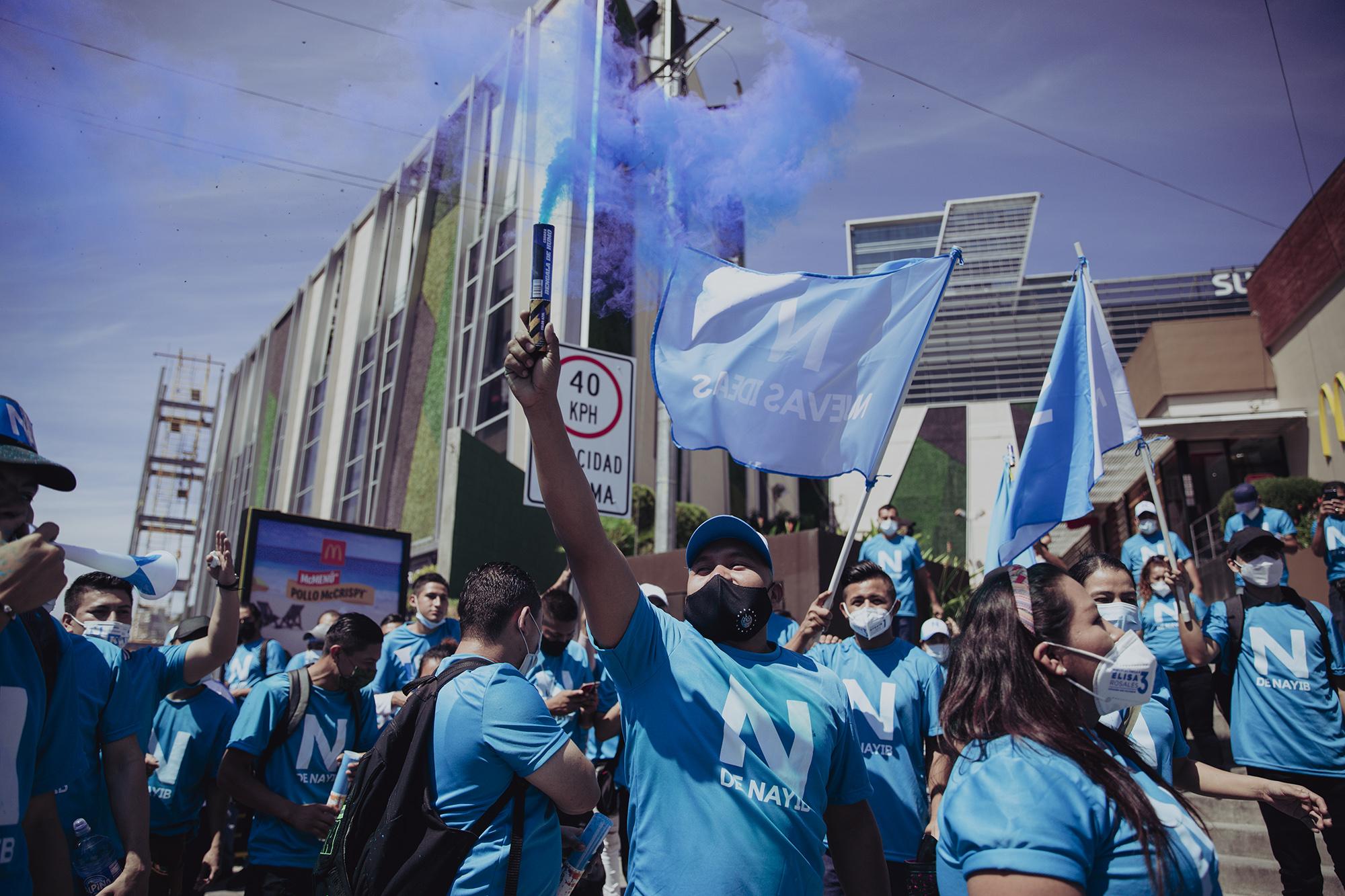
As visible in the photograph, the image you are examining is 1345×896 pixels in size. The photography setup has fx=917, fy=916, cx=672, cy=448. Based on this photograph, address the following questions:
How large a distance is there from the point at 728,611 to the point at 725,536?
257mm

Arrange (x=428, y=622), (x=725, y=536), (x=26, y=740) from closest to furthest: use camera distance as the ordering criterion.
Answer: (x=26, y=740) → (x=725, y=536) → (x=428, y=622)

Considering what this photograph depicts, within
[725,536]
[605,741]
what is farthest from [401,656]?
[725,536]

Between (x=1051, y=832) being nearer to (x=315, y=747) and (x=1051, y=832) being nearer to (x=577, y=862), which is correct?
(x=577, y=862)

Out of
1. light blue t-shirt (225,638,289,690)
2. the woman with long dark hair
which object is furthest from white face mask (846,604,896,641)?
light blue t-shirt (225,638,289,690)

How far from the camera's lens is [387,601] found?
1159 centimetres

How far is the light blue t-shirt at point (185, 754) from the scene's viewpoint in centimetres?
543

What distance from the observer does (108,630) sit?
435 cm

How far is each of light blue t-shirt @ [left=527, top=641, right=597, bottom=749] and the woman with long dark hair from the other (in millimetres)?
4300

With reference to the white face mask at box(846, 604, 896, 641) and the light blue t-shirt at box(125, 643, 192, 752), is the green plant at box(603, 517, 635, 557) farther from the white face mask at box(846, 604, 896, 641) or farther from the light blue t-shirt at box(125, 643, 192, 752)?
the light blue t-shirt at box(125, 643, 192, 752)

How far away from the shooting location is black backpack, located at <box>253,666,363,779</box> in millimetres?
4684

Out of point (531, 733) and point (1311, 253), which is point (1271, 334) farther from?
point (531, 733)

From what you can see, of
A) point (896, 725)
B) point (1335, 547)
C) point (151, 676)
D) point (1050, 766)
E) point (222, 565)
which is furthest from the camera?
point (1335, 547)

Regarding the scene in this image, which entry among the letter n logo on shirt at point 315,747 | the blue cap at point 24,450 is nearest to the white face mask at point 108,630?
the letter n logo on shirt at point 315,747

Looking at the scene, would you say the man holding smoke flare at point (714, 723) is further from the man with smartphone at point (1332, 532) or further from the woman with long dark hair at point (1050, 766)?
the man with smartphone at point (1332, 532)
